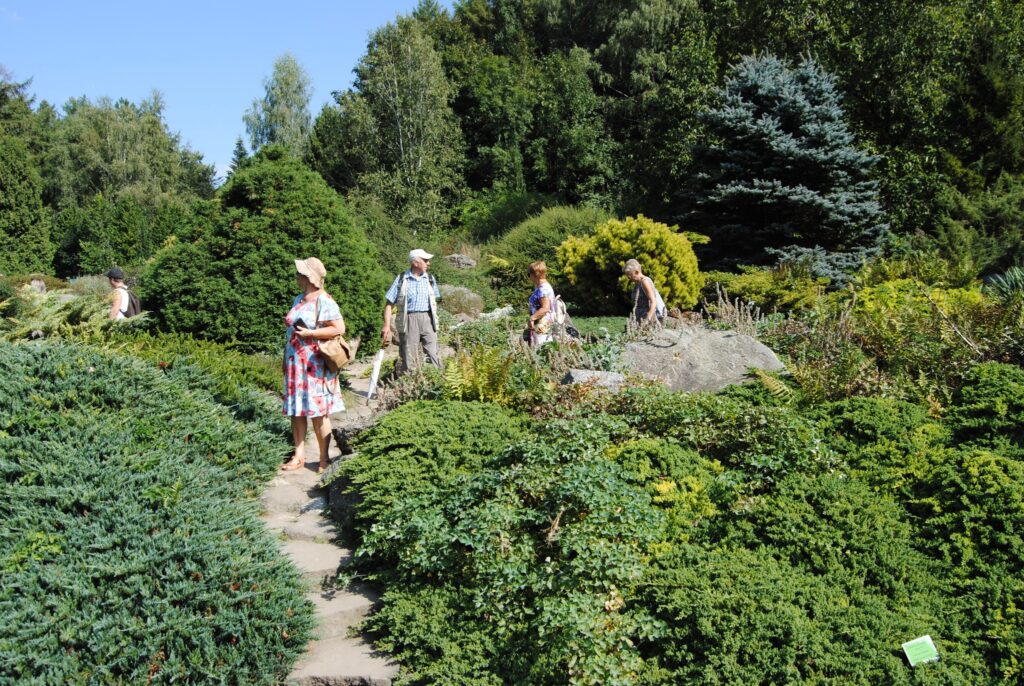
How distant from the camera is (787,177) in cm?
1426

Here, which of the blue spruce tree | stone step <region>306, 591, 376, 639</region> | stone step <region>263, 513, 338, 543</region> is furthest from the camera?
the blue spruce tree

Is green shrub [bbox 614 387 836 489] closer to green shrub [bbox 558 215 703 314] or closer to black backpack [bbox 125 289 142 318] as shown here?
Answer: black backpack [bbox 125 289 142 318]

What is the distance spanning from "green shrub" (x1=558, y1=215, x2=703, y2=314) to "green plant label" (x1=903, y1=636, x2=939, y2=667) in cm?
920

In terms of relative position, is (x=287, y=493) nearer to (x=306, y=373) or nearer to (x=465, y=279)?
(x=306, y=373)

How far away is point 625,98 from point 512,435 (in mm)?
26127

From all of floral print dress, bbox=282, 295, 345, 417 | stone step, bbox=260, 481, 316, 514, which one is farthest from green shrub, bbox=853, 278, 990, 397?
stone step, bbox=260, 481, 316, 514

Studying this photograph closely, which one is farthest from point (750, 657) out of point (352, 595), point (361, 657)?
Result: point (352, 595)

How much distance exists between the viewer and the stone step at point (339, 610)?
4.25 meters

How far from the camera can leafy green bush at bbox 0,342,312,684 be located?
344cm

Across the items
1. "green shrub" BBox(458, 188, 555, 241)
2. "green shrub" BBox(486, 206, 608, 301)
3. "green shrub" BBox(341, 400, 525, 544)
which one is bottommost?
"green shrub" BBox(341, 400, 525, 544)

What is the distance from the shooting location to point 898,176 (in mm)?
16375

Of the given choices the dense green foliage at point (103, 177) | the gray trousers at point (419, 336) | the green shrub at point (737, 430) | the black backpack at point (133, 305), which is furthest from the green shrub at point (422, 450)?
the dense green foliage at point (103, 177)

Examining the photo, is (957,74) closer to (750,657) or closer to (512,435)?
(512,435)

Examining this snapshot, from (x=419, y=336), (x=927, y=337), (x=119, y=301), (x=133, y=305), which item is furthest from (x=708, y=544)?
(x=133, y=305)
